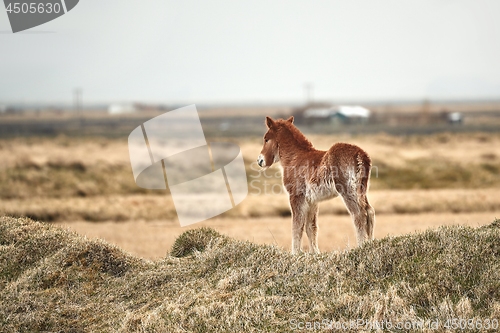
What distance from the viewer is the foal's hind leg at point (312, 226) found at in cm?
998

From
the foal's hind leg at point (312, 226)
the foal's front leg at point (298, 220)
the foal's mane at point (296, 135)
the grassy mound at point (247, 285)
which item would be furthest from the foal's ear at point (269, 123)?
the grassy mound at point (247, 285)

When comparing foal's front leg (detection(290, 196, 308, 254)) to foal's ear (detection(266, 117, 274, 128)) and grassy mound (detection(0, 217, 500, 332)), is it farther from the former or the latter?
foal's ear (detection(266, 117, 274, 128))

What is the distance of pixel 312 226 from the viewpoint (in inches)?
402

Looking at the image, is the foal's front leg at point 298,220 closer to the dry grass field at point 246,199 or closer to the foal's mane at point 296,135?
the foal's mane at point 296,135

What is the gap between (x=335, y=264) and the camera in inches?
350

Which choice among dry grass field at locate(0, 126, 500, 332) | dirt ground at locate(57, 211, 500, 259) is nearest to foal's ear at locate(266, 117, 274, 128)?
dry grass field at locate(0, 126, 500, 332)

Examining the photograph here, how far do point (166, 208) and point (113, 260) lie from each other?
1838cm

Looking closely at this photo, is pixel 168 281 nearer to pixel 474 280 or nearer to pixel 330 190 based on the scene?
pixel 330 190

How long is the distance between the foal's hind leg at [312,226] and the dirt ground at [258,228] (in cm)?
814

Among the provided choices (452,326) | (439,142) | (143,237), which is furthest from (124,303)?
(439,142)

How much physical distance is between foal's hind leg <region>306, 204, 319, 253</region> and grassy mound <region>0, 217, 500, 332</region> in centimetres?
76

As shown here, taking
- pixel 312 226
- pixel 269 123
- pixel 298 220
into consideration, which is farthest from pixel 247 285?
pixel 269 123

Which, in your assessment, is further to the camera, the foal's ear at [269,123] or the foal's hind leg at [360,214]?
the foal's ear at [269,123]

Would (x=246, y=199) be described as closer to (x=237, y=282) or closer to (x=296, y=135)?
(x=296, y=135)
